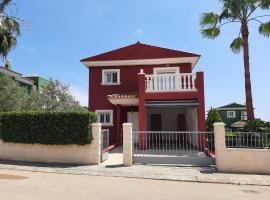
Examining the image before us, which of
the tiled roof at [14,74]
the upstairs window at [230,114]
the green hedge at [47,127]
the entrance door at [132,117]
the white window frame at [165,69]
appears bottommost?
the green hedge at [47,127]

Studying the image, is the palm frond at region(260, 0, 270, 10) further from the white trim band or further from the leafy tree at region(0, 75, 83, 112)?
the leafy tree at region(0, 75, 83, 112)

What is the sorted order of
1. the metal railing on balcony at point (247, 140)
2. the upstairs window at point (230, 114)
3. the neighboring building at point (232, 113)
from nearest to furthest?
the metal railing on balcony at point (247, 140) < the neighboring building at point (232, 113) < the upstairs window at point (230, 114)

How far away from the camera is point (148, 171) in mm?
10930

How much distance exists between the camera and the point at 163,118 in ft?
70.2

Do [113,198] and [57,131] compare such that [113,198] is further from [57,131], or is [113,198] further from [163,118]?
[163,118]

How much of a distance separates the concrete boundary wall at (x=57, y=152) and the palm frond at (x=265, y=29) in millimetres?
12164

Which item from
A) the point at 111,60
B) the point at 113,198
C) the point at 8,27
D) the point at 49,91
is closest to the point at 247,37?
the point at 111,60

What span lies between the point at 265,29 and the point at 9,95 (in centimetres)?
2048

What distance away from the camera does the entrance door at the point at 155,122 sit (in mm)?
21359

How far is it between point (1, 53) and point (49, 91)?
10623mm

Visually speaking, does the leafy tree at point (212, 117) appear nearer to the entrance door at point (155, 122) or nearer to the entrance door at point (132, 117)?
the entrance door at point (155, 122)

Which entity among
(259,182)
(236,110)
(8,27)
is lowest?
(259,182)

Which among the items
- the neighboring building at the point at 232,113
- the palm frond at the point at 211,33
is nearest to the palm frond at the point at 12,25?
the palm frond at the point at 211,33

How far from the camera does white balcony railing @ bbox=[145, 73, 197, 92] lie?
1556 cm
